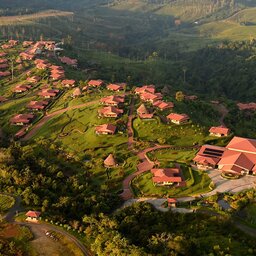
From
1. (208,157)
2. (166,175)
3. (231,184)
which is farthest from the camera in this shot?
(208,157)

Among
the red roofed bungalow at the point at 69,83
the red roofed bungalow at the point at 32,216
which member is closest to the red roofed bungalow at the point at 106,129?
the red roofed bungalow at the point at 32,216

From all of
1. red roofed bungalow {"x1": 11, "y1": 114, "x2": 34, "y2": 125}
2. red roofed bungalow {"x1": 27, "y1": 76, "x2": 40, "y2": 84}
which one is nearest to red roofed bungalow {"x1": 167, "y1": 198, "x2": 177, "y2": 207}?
red roofed bungalow {"x1": 11, "y1": 114, "x2": 34, "y2": 125}

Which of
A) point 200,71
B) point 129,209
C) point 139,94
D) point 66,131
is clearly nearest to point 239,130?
point 139,94

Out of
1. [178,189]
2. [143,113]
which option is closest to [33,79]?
[143,113]

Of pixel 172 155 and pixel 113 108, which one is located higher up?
pixel 113 108

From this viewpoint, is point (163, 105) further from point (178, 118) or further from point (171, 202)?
point (171, 202)

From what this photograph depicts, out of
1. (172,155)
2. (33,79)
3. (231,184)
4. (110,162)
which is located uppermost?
(231,184)

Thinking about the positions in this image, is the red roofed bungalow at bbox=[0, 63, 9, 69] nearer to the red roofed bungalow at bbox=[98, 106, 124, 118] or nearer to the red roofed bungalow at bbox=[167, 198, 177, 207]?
the red roofed bungalow at bbox=[98, 106, 124, 118]
